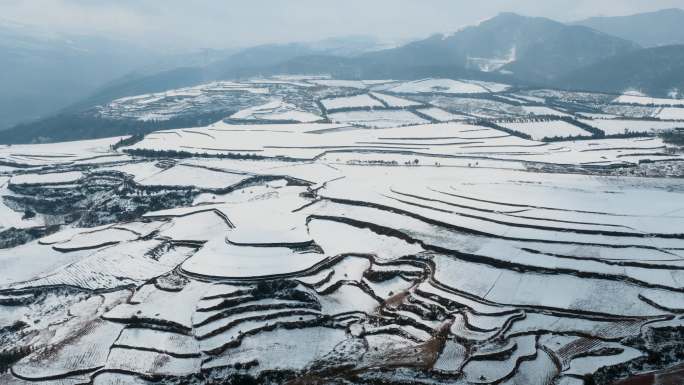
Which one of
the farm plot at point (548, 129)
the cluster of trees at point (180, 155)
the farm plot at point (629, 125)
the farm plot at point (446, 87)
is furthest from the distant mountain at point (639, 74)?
the cluster of trees at point (180, 155)

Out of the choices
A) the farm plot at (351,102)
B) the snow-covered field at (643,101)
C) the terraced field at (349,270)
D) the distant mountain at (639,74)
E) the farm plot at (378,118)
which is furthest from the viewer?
the distant mountain at (639,74)

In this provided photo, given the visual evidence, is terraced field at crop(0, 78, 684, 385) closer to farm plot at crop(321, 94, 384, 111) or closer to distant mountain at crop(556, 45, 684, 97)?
farm plot at crop(321, 94, 384, 111)

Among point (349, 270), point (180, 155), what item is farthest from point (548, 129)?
point (349, 270)

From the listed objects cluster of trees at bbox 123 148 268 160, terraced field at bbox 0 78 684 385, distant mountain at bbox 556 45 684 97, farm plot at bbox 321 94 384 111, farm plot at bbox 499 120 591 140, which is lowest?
terraced field at bbox 0 78 684 385

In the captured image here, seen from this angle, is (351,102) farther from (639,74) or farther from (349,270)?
(639,74)

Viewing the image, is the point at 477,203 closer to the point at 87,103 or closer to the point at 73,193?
the point at 73,193

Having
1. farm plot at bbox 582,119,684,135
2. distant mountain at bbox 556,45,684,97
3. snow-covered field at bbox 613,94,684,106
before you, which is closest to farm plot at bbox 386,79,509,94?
snow-covered field at bbox 613,94,684,106

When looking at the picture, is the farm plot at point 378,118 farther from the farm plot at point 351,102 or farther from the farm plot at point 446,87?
the farm plot at point 446,87
